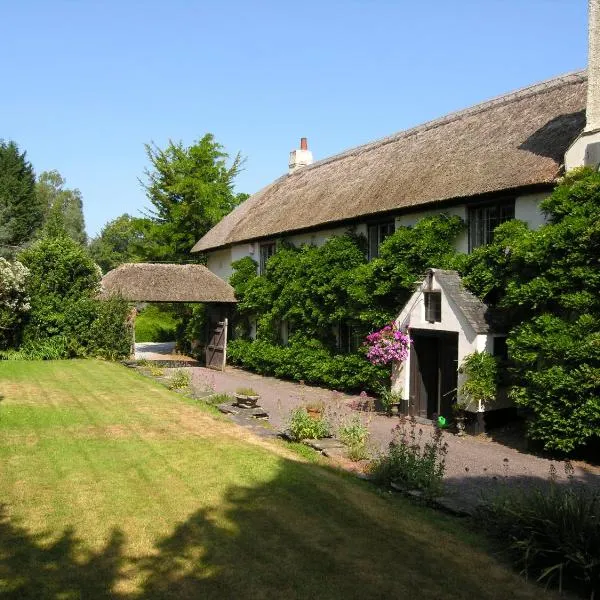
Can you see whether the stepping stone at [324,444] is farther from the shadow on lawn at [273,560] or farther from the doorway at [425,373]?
the doorway at [425,373]

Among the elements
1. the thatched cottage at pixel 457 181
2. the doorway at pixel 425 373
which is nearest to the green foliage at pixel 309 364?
the doorway at pixel 425 373

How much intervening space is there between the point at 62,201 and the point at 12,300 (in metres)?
A: 57.7

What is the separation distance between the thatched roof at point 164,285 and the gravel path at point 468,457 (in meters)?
6.03

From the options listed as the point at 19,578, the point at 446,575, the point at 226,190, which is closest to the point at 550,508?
the point at 446,575

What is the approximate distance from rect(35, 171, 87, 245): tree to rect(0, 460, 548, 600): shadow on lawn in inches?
2379

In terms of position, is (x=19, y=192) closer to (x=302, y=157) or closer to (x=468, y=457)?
(x=302, y=157)

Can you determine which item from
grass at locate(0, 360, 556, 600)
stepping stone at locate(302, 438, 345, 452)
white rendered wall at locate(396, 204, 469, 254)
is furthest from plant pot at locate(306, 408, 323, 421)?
white rendered wall at locate(396, 204, 469, 254)

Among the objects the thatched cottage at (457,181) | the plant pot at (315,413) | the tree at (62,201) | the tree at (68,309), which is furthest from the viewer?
the tree at (62,201)

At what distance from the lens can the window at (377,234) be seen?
17.4 metres

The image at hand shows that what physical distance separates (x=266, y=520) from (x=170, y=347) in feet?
102

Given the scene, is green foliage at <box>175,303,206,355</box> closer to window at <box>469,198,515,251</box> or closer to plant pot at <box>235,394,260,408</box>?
plant pot at <box>235,394,260,408</box>

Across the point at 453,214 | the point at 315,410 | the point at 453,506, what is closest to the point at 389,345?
the point at 315,410

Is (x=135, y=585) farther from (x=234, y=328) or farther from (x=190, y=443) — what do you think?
(x=234, y=328)

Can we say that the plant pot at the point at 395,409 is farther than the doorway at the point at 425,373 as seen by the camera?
Yes
